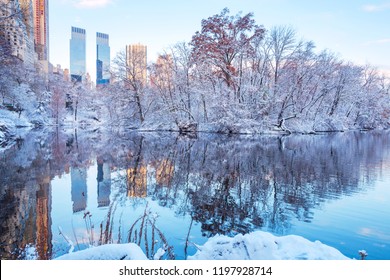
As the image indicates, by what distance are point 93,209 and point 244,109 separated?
27.7 meters

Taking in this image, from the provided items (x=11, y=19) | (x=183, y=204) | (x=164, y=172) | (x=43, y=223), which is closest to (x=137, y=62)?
(x=11, y=19)

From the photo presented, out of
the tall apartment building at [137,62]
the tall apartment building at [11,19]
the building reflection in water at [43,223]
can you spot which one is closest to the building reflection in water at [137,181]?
the building reflection in water at [43,223]

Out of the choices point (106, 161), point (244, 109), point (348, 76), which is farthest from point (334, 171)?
point (348, 76)

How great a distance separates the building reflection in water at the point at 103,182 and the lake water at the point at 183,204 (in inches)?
1.3

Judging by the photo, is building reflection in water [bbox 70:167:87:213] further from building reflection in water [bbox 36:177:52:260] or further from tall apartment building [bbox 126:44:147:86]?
tall apartment building [bbox 126:44:147:86]

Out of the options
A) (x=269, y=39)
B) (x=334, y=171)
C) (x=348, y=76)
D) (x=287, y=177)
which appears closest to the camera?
(x=287, y=177)

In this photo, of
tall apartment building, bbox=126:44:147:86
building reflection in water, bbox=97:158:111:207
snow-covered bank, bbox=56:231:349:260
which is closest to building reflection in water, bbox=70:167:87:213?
building reflection in water, bbox=97:158:111:207

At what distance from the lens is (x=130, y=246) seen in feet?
11.6

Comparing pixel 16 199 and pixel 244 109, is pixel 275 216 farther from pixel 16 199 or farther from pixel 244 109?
pixel 244 109

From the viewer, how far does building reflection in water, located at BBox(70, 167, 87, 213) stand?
24.1 ft

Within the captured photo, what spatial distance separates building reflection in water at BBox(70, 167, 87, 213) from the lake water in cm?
3

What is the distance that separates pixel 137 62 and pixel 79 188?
34713 mm

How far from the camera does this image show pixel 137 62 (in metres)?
41.2

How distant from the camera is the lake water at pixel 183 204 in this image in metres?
5.14
